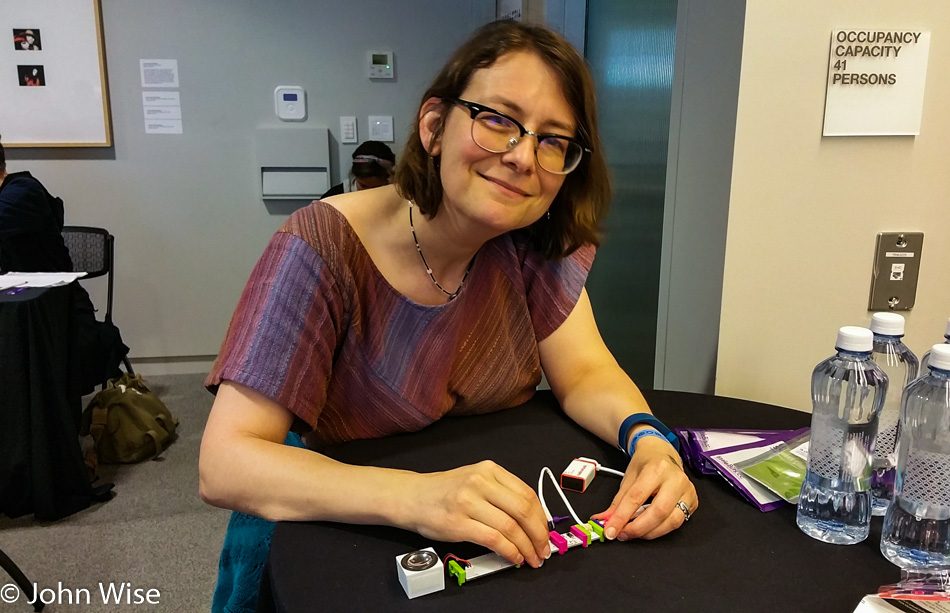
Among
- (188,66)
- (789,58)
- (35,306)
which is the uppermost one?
(188,66)

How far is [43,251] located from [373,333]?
251cm

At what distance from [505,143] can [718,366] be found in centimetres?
67

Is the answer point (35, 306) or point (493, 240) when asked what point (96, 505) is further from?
point (493, 240)

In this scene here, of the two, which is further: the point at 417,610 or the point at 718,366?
the point at 718,366

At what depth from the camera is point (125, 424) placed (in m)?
2.78

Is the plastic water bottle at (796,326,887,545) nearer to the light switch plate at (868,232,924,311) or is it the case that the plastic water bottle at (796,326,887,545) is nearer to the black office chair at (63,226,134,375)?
the light switch plate at (868,232,924,311)

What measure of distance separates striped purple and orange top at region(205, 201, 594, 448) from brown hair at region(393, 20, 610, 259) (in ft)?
0.28

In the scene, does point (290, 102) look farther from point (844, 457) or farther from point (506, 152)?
point (844, 457)

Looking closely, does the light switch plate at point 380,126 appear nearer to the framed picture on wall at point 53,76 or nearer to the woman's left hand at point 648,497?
the framed picture on wall at point 53,76

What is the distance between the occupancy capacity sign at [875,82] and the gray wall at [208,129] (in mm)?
2663

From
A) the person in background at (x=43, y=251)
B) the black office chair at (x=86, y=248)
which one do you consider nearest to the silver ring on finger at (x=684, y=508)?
the person in background at (x=43, y=251)

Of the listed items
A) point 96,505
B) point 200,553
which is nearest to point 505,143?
point 200,553

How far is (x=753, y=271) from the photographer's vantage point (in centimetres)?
128

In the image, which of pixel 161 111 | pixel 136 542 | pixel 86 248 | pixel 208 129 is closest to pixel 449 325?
pixel 136 542
